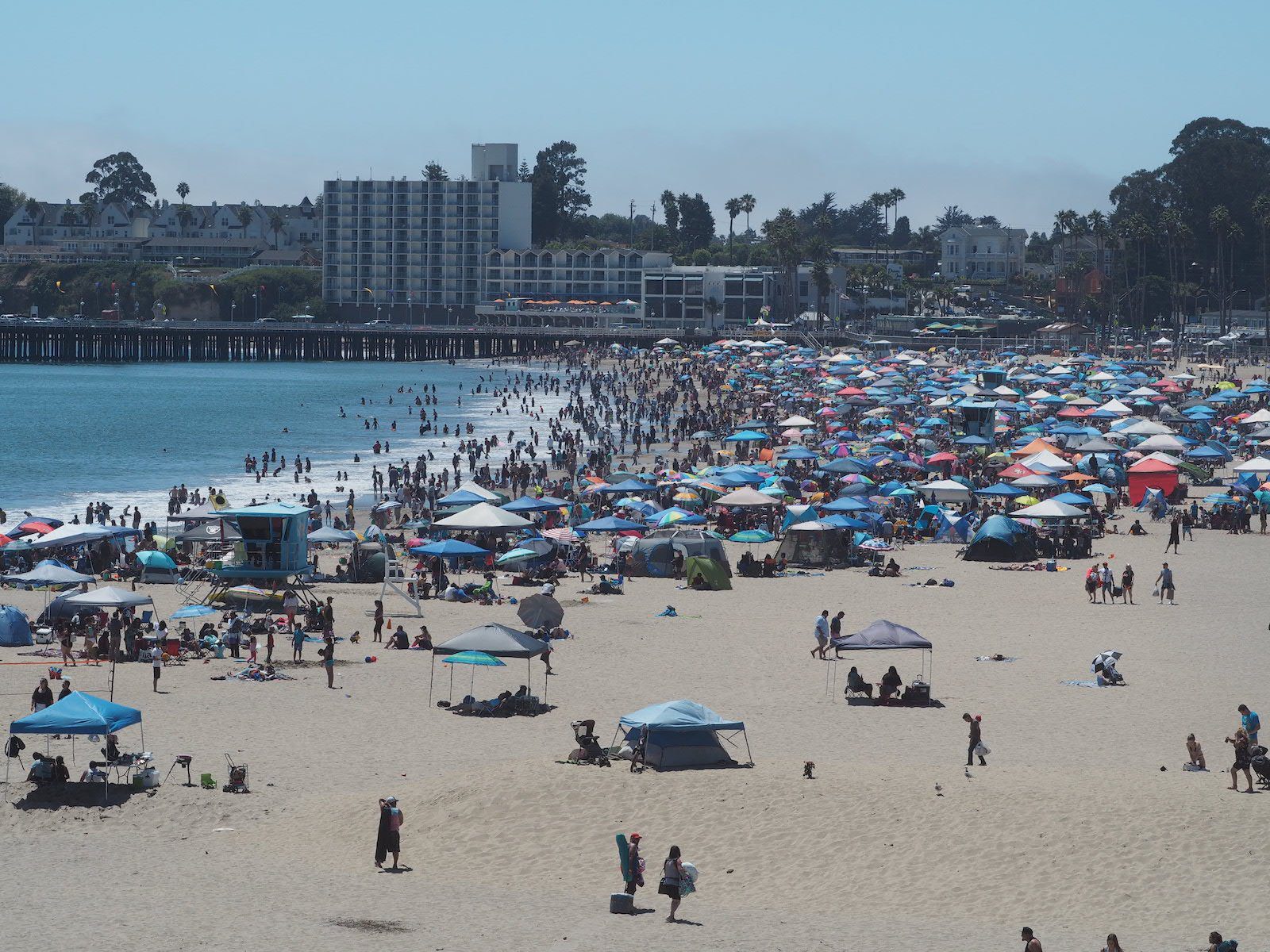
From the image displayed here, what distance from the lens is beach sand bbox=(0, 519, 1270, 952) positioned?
12.4 meters

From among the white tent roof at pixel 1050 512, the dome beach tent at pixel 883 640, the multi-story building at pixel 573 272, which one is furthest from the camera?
the multi-story building at pixel 573 272

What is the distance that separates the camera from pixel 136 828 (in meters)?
14.5

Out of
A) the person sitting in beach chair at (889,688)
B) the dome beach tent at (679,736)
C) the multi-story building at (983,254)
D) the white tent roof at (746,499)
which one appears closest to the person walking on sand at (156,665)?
the dome beach tent at (679,736)

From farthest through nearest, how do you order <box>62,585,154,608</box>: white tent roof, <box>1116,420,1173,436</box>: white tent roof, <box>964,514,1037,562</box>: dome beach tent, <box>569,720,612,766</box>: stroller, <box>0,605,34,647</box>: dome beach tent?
<box>1116,420,1173,436</box>: white tent roof → <box>964,514,1037,562</box>: dome beach tent → <box>0,605,34,647</box>: dome beach tent → <box>62,585,154,608</box>: white tent roof → <box>569,720,612,766</box>: stroller

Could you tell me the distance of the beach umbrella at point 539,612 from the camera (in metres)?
22.8

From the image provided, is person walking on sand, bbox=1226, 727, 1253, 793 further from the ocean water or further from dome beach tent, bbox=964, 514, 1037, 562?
the ocean water

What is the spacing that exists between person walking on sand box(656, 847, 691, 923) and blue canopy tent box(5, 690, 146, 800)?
5.75 m

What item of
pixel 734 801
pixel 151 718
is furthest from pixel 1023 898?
pixel 151 718

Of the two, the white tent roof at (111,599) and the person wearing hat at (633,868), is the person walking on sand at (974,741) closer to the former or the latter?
the person wearing hat at (633,868)

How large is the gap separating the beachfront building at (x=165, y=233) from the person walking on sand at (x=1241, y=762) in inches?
6664

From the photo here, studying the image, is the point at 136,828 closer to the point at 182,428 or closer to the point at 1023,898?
the point at 1023,898

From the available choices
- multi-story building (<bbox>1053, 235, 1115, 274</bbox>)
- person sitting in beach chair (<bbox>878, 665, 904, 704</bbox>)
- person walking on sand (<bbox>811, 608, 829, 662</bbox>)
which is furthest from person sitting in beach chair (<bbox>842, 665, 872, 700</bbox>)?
multi-story building (<bbox>1053, 235, 1115, 274</bbox>)

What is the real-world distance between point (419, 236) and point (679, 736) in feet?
516

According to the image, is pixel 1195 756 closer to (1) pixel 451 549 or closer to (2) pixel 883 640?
(2) pixel 883 640
